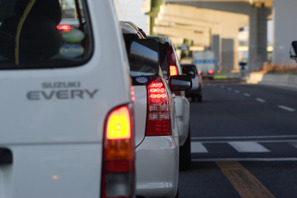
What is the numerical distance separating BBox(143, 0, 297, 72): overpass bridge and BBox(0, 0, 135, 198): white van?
63974 mm

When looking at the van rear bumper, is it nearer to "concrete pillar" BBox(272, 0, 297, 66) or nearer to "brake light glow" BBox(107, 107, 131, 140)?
"brake light glow" BBox(107, 107, 131, 140)

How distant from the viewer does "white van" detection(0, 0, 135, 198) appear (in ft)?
11.5

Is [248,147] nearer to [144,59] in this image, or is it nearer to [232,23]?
[144,59]

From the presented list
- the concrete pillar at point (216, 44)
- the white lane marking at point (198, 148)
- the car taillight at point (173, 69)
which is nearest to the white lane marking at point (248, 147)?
the white lane marking at point (198, 148)

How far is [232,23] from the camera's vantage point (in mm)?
99625

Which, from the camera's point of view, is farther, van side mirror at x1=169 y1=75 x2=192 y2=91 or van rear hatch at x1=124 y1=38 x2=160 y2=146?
van side mirror at x1=169 y1=75 x2=192 y2=91

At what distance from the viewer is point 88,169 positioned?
11.6 ft

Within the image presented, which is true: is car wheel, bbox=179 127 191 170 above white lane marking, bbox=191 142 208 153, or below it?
above

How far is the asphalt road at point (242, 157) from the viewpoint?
26.6 ft

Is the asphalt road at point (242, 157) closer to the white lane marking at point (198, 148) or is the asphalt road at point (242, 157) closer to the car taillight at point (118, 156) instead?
the white lane marking at point (198, 148)

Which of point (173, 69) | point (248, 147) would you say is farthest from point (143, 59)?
point (248, 147)

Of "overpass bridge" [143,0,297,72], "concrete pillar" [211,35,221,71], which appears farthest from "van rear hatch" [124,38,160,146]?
"concrete pillar" [211,35,221,71]

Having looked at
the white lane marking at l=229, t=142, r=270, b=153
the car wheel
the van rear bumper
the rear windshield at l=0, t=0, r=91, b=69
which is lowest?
the white lane marking at l=229, t=142, r=270, b=153

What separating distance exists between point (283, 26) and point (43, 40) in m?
68.4
